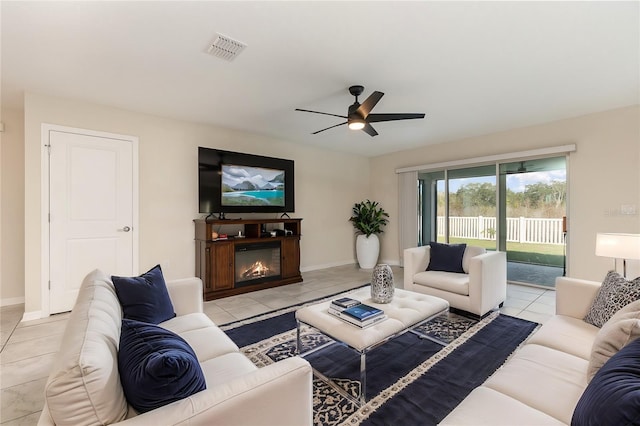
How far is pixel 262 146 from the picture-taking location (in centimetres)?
488

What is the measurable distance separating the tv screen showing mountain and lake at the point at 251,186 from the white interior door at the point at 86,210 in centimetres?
122

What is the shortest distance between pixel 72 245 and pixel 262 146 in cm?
Answer: 291

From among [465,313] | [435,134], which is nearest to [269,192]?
[435,134]

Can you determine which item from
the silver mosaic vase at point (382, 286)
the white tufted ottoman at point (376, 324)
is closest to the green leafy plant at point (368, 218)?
the white tufted ottoman at point (376, 324)

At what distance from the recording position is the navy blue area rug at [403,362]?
168 centimetres

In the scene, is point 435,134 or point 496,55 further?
point 435,134

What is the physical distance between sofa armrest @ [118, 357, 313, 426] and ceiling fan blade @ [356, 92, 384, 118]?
2247 millimetres

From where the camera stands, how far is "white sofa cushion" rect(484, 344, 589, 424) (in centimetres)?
114

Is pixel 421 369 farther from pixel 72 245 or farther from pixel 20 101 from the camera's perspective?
pixel 20 101

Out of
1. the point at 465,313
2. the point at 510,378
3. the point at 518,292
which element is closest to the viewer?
the point at 510,378

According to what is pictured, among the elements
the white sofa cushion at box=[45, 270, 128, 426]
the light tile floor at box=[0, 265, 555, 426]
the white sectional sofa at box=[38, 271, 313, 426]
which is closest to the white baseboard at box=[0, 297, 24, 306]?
the light tile floor at box=[0, 265, 555, 426]

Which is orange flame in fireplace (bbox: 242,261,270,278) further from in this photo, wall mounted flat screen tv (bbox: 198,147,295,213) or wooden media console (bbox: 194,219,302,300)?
wall mounted flat screen tv (bbox: 198,147,295,213)

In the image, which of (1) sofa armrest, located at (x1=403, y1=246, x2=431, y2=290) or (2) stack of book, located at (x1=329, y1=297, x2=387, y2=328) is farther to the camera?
(1) sofa armrest, located at (x1=403, y1=246, x2=431, y2=290)

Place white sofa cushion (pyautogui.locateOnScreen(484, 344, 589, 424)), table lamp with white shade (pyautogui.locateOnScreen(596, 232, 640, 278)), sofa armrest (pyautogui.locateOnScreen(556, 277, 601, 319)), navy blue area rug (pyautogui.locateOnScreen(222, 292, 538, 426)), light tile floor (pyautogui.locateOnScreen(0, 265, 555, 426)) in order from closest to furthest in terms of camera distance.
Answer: white sofa cushion (pyautogui.locateOnScreen(484, 344, 589, 424)) → navy blue area rug (pyautogui.locateOnScreen(222, 292, 538, 426)) → light tile floor (pyautogui.locateOnScreen(0, 265, 555, 426)) → sofa armrest (pyautogui.locateOnScreen(556, 277, 601, 319)) → table lamp with white shade (pyautogui.locateOnScreen(596, 232, 640, 278))
